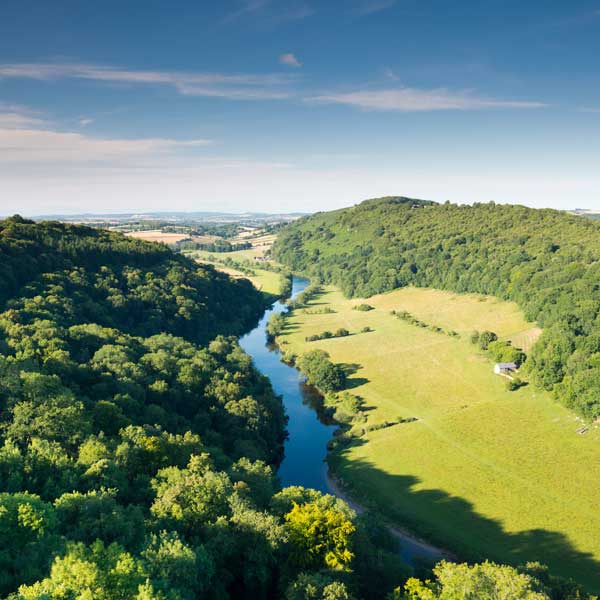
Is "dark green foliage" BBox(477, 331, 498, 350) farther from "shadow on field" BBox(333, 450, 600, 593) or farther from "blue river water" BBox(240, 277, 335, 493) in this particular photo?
"shadow on field" BBox(333, 450, 600, 593)

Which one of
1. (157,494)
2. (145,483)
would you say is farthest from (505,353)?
(157,494)

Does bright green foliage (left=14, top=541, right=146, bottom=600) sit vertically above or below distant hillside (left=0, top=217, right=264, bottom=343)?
below

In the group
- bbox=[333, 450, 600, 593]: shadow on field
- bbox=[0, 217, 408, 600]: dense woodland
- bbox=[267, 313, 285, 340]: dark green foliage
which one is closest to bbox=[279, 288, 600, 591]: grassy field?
bbox=[333, 450, 600, 593]: shadow on field

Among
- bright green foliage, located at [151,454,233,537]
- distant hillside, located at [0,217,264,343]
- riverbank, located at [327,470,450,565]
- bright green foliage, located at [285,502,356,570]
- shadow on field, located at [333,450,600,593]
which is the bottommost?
riverbank, located at [327,470,450,565]

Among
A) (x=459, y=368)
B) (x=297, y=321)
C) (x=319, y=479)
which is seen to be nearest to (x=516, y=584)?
(x=319, y=479)

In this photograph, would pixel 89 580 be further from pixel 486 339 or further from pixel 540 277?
pixel 540 277

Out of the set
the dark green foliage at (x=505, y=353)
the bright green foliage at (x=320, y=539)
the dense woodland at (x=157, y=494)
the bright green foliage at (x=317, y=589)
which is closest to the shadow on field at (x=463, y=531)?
the dense woodland at (x=157, y=494)

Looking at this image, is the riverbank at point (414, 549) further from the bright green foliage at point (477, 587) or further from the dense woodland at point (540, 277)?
the dense woodland at point (540, 277)
